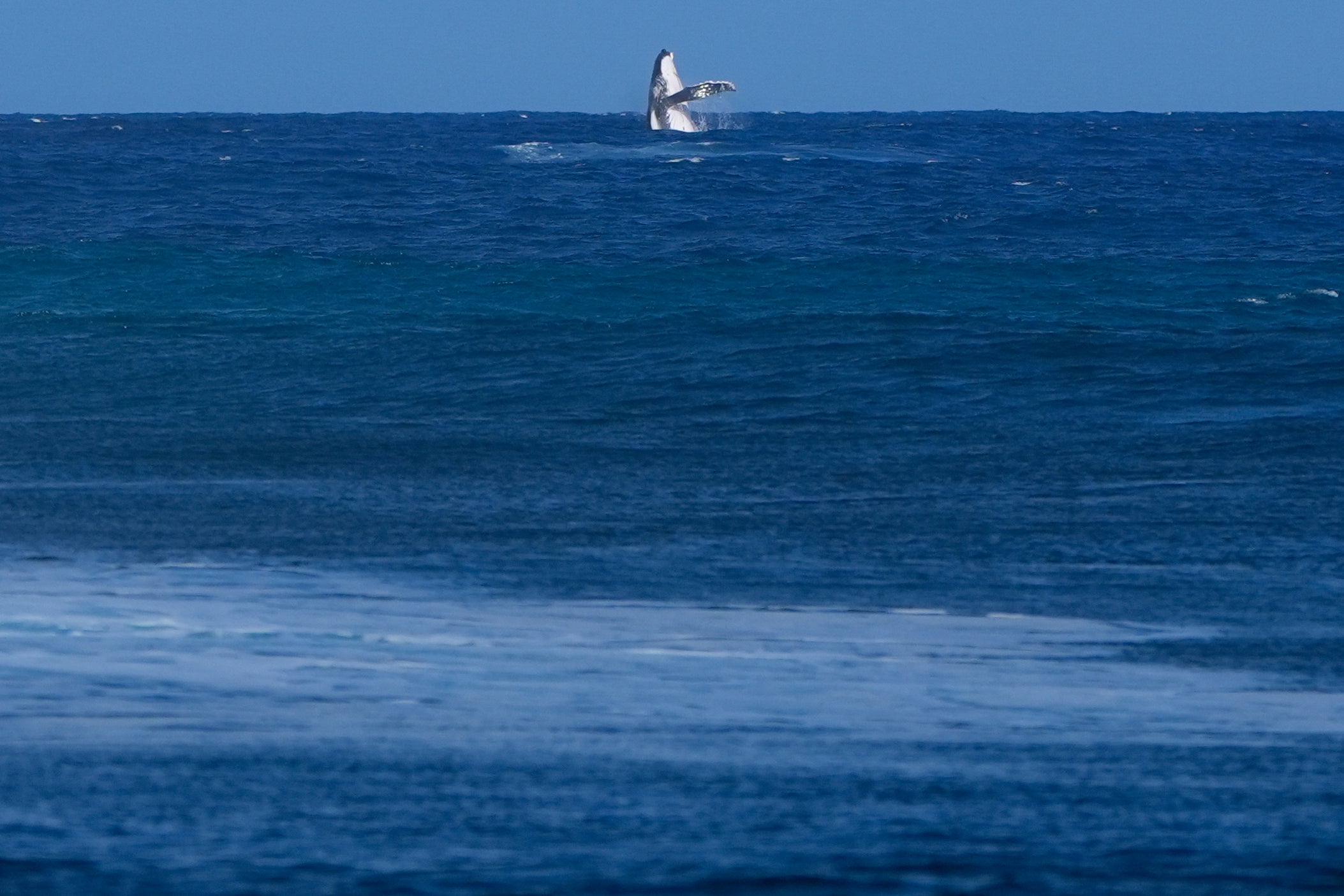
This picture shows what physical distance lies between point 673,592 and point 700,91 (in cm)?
3754

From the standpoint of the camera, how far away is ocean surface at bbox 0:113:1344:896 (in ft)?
13.4

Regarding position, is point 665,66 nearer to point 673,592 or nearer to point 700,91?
point 700,91

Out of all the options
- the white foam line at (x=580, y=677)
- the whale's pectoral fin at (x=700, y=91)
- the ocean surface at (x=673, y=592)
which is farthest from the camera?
the whale's pectoral fin at (x=700, y=91)

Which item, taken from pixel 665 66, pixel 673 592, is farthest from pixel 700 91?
pixel 673 592

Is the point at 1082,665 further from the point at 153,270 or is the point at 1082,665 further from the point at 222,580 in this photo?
the point at 153,270

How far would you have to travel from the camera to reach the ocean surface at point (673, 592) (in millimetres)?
4086

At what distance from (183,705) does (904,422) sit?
5531mm

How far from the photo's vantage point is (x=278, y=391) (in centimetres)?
1100

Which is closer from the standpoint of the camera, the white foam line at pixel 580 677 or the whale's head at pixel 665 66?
the white foam line at pixel 580 677

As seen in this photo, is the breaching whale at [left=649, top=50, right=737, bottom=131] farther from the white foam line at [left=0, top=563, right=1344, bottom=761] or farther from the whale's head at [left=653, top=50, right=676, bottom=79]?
the white foam line at [left=0, top=563, right=1344, bottom=761]

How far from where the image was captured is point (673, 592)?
20.1ft

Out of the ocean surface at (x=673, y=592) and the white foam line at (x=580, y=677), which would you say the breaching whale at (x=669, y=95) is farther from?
the white foam line at (x=580, y=677)

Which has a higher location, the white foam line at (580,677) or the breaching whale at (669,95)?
the breaching whale at (669,95)

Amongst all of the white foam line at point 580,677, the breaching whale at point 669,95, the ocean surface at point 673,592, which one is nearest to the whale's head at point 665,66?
the breaching whale at point 669,95
